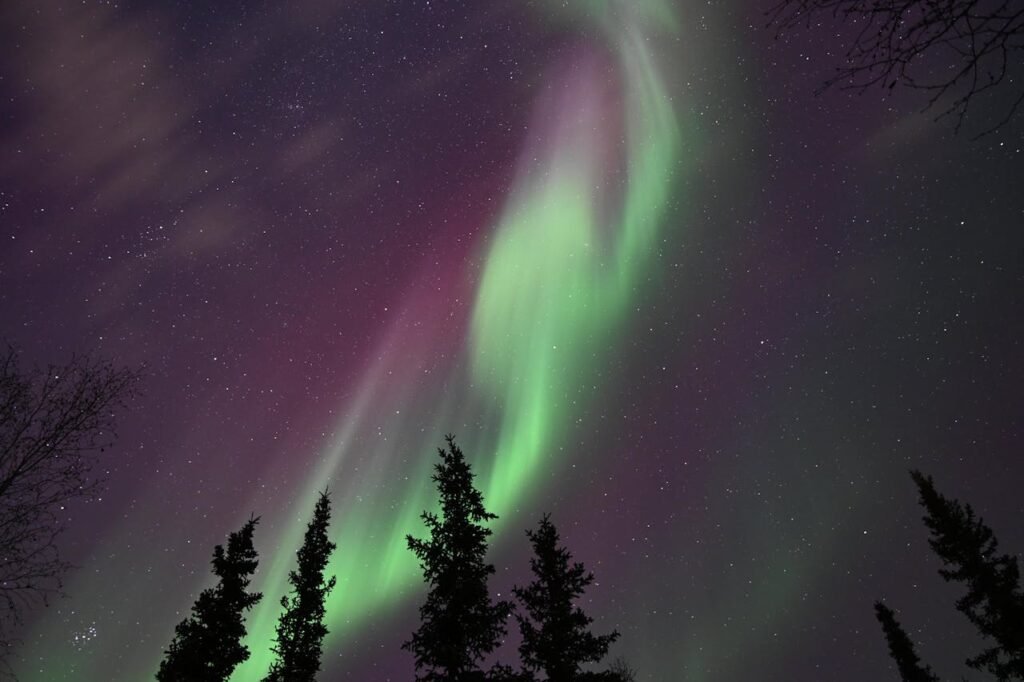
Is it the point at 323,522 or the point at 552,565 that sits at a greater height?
the point at 323,522

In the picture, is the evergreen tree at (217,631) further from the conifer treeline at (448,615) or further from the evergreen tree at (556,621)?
the evergreen tree at (556,621)

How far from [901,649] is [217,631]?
24.5 m

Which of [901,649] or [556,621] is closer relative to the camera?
[556,621]

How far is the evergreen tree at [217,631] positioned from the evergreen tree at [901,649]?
916 inches

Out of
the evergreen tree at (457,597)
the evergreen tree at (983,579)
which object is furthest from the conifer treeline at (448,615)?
the evergreen tree at (983,579)

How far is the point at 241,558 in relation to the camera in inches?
661

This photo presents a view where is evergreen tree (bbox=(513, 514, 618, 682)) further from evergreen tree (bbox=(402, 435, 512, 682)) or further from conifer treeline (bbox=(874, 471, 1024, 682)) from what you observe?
conifer treeline (bbox=(874, 471, 1024, 682))

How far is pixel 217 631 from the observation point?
606 inches

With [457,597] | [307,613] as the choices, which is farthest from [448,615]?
[307,613]

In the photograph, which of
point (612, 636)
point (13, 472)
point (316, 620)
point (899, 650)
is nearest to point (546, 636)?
point (612, 636)

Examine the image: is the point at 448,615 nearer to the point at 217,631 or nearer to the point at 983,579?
the point at 217,631

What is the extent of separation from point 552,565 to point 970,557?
13747 mm

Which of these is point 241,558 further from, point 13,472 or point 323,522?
point 13,472

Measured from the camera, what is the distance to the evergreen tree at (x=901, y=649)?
71.5 feet
